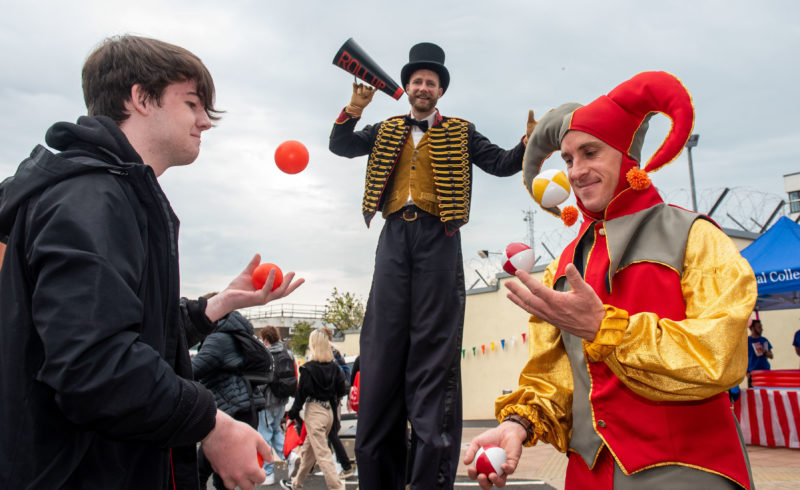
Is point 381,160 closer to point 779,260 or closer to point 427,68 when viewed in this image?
point 427,68

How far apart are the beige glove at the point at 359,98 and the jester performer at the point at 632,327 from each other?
1.27 metres

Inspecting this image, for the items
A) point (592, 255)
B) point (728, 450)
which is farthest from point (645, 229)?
point (728, 450)

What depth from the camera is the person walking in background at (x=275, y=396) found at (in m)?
7.47

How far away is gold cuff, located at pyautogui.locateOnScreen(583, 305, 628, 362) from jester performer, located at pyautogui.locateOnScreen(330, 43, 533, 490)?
1453 mm

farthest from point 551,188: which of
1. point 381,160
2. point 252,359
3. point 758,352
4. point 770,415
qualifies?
point 758,352

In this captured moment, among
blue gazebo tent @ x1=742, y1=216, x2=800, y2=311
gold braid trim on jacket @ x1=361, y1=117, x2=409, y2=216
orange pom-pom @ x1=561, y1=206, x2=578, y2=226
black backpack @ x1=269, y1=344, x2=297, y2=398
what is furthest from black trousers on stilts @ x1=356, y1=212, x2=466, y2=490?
→ blue gazebo tent @ x1=742, y1=216, x2=800, y2=311

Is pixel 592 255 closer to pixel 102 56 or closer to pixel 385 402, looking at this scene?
pixel 385 402

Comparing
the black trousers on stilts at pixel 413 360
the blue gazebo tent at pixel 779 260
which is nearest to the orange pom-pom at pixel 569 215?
the black trousers on stilts at pixel 413 360

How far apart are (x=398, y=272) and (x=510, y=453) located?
141 cm

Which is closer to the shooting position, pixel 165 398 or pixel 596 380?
pixel 165 398

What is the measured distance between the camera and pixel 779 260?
301 inches

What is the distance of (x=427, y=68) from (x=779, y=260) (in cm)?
647

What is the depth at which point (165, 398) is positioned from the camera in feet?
4.43

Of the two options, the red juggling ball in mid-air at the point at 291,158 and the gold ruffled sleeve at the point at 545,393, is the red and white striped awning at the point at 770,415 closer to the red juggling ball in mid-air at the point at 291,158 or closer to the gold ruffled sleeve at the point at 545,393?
the gold ruffled sleeve at the point at 545,393
